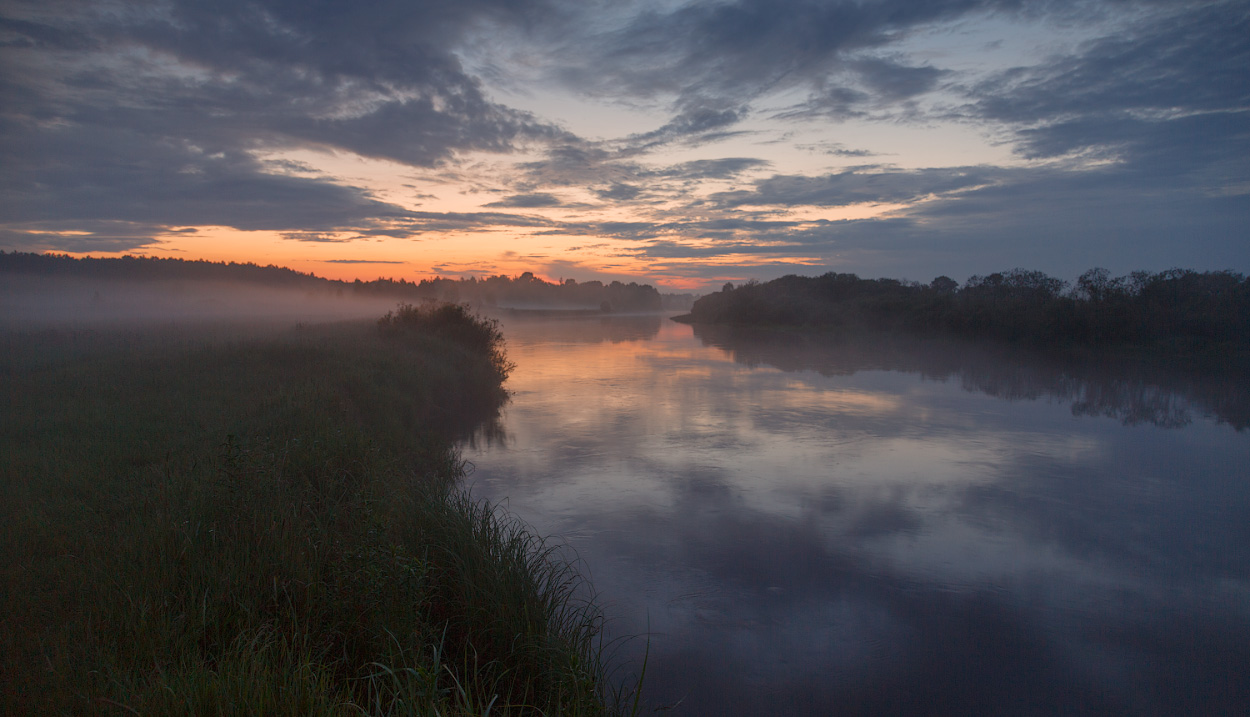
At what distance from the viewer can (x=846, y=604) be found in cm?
629

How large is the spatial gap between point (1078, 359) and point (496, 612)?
36.7m

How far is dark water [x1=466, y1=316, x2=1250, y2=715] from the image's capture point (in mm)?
5148

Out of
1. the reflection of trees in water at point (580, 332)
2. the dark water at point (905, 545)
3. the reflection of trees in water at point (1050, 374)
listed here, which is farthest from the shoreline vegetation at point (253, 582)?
the reflection of trees in water at point (580, 332)

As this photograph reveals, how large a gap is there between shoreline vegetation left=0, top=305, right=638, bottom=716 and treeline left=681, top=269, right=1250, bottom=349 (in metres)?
39.6

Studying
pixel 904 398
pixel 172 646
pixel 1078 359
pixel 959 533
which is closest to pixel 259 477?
pixel 172 646

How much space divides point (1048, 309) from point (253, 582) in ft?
149

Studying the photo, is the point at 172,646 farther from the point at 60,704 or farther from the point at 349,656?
the point at 349,656

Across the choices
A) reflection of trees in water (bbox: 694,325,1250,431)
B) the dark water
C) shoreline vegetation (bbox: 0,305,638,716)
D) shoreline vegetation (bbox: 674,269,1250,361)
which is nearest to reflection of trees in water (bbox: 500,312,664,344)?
reflection of trees in water (bbox: 694,325,1250,431)

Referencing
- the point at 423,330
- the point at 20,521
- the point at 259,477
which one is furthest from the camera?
the point at 423,330

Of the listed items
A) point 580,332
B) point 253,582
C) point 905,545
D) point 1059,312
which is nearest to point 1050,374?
point 1059,312

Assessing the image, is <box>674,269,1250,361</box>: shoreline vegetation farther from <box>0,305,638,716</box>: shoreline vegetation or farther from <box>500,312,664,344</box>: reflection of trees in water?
<box>0,305,638,716</box>: shoreline vegetation

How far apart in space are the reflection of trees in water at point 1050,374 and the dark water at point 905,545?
530 mm

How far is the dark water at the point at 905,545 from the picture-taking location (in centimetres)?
515

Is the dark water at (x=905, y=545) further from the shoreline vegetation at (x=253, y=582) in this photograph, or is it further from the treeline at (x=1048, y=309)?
the treeline at (x=1048, y=309)
